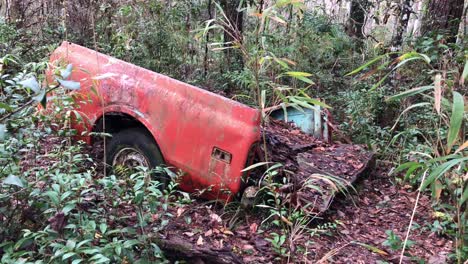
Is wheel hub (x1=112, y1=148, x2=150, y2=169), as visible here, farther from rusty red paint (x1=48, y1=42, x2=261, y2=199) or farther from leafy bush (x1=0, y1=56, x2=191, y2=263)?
leafy bush (x1=0, y1=56, x2=191, y2=263)

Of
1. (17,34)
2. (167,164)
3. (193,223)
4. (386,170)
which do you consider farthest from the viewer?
(17,34)

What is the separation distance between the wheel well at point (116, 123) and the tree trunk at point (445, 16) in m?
5.45

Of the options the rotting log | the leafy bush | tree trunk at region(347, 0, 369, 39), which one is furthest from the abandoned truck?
tree trunk at region(347, 0, 369, 39)

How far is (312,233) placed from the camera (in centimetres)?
327

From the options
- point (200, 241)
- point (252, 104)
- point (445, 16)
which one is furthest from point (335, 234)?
point (445, 16)

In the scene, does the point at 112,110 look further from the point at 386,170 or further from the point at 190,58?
the point at 190,58

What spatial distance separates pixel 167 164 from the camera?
12.9 feet

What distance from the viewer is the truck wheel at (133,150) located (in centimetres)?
Answer: 400

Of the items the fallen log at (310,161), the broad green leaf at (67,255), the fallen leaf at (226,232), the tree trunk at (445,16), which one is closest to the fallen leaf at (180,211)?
the fallen leaf at (226,232)

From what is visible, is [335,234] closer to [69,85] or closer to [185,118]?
[185,118]

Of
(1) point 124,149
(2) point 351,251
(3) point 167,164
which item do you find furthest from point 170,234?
(2) point 351,251

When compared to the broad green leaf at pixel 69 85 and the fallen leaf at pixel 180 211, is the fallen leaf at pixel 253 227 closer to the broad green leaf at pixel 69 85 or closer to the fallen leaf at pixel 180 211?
the fallen leaf at pixel 180 211

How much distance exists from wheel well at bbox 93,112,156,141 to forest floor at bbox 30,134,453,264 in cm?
28

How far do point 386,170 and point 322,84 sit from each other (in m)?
3.30
